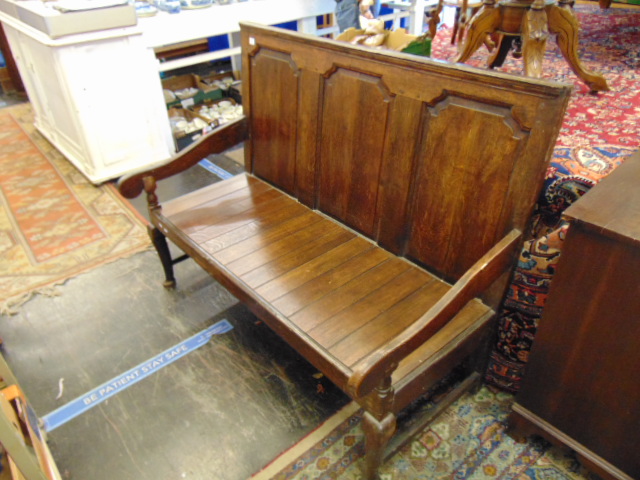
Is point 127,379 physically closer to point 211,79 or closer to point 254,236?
point 254,236

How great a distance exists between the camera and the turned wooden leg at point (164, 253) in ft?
7.37

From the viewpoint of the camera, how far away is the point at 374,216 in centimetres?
185

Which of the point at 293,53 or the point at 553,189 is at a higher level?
the point at 293,53

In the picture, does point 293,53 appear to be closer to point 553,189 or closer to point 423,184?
point 423,184

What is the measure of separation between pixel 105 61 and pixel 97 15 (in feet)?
0.96

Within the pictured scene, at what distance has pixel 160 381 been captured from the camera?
2002 mm

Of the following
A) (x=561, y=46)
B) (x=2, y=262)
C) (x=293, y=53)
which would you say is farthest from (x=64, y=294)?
(x=561, y=46)

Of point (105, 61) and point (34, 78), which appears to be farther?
point (34, 78)

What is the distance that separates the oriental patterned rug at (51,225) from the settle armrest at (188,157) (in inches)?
34.3

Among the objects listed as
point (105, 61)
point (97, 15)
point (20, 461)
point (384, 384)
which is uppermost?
point (97, 15)

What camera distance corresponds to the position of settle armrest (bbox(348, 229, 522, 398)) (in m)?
1.15

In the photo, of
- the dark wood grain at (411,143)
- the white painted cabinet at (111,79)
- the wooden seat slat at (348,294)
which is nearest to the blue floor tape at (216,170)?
the white painted cabinet at (111,79)

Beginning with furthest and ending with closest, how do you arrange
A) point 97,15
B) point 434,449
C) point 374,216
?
point 97,15
point 374,216
point 434,449

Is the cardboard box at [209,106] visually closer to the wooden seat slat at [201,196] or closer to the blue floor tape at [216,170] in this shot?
the blue floor tape at [216,170]
